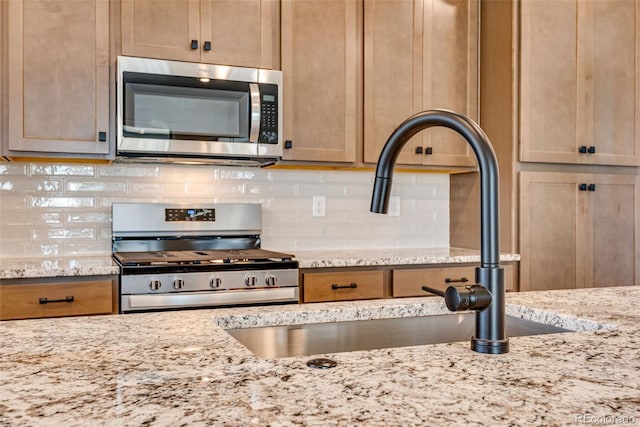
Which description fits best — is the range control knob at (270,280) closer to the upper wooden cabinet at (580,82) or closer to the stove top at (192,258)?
the stove top at (192,258)

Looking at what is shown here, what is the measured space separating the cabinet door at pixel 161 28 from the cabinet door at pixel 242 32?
56 mm

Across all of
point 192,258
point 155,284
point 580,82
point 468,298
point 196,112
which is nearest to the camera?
point 468,298

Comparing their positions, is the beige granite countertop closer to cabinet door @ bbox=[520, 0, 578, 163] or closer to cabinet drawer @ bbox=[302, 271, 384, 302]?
cabinet drawer @ bbox=[302, 271, 384, 302]

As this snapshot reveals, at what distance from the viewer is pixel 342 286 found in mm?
2605

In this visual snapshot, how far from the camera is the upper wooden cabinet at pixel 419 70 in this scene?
295cm

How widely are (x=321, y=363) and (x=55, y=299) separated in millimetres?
1712

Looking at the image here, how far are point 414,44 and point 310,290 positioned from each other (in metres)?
1.47

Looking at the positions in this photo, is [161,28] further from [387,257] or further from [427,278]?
[427,278]

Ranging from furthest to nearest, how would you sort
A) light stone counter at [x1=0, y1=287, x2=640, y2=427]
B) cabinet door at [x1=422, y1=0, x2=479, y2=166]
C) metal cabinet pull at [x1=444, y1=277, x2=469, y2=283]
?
1. cabinet door at [x1=422, y1=0, x2=479, y2=166]
2. metal cabinet pull at [x1=444, y1=277, x2=469, y2=283]
3. light stone counter at [x1=0, y1=287, x2=640, y2=427]

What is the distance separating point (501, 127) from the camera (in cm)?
305

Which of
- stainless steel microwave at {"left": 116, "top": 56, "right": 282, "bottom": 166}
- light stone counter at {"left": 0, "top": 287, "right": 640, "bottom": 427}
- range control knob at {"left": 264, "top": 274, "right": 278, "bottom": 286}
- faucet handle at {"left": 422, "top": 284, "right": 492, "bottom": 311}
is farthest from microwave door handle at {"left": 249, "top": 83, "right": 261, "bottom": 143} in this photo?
faucet handle at {"left": 422, "top": 284, "right": 492, "bottom": 311}

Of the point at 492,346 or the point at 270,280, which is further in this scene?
the point at 270,280

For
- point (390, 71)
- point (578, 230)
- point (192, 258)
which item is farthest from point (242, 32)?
point (578, 230)

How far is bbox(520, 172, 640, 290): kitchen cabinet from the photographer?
9.73 feet
